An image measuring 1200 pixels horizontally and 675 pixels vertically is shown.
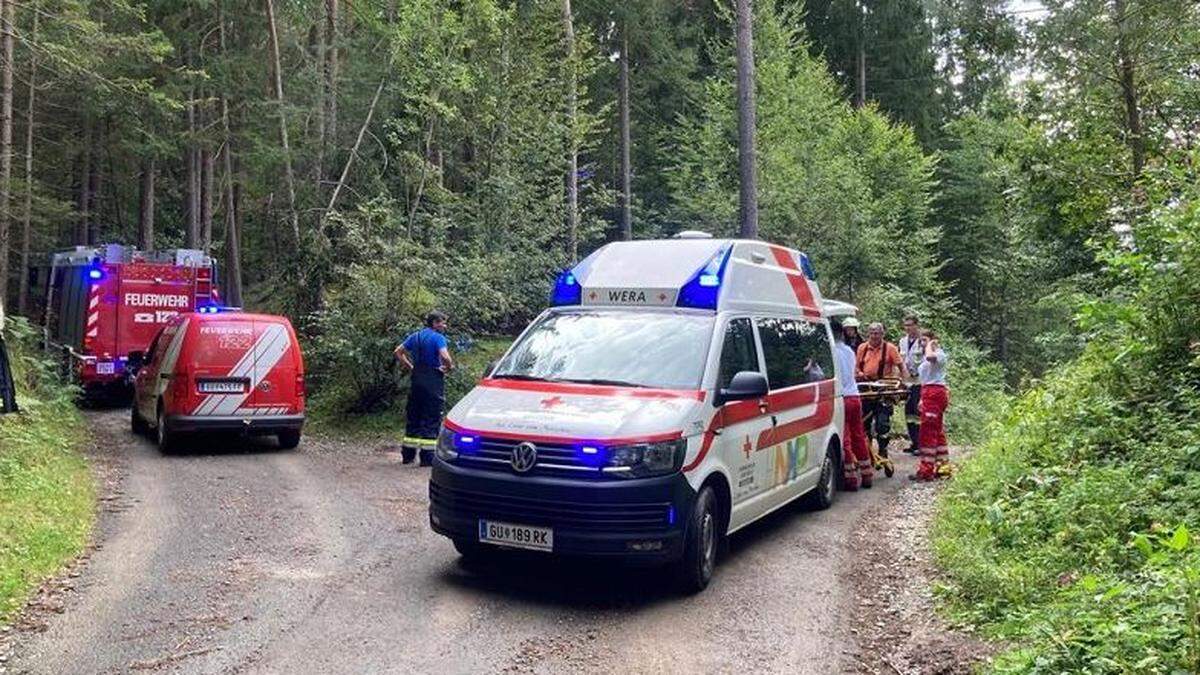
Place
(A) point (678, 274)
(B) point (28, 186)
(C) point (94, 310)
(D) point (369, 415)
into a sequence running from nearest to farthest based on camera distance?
(A) point (678, 274) < (D) point (369, 415) < (C) point (94, 310) < (B) point (28, 186)

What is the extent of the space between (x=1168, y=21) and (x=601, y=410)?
9.53 metres

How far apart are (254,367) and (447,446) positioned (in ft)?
23.4

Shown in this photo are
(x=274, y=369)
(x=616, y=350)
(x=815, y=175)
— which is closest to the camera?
(x=616, y=350)

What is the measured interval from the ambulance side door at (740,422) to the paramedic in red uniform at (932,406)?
4.19 metres

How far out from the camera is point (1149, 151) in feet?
50.2

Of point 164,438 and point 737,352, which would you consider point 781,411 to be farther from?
point 164,438

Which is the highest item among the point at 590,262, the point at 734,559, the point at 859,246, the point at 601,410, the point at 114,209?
the point at 114,209

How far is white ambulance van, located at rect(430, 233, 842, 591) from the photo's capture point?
6.08 meters

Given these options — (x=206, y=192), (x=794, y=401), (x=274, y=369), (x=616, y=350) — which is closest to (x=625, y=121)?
(x=206, y=192)

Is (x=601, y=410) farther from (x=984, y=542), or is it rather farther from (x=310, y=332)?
(x=310, y=332)

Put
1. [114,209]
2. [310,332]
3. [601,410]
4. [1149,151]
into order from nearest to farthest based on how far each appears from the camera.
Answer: [601,410] < [1149,151] < [310,332] < [114,209]

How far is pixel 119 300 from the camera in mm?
18297

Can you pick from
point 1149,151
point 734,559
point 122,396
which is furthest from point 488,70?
point 734,559

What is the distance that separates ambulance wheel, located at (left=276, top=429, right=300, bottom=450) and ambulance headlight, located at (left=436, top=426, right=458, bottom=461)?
737cm
